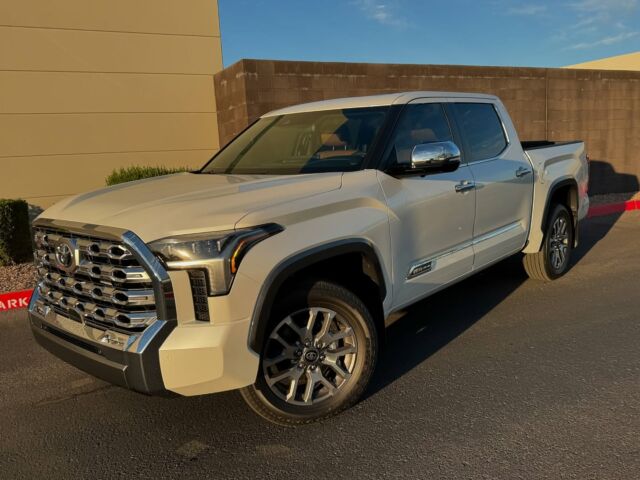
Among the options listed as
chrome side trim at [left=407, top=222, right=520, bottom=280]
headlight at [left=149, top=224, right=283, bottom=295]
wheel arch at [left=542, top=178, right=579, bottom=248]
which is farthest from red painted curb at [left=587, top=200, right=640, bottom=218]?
headlight at [left=149, top=224, right=283, bottom=295]

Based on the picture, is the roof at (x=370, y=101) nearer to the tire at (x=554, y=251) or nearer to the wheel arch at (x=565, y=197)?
the wheel arch at (x=565, y=197)

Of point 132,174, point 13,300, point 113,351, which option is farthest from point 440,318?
point 132,174

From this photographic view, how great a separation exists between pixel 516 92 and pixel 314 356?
33.2 ft

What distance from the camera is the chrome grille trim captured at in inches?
97.8

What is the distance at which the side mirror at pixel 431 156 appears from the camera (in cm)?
332

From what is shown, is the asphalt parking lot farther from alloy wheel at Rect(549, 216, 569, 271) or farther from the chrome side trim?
alloy wheel at Rect(549, 216, 569, 271)

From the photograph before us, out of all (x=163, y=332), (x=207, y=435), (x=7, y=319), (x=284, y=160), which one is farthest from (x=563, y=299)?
(x=7, y=319)

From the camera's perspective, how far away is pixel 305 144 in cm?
399

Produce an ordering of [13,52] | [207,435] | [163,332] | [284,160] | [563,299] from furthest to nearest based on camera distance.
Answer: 1. [13,52]
2. [563,299]
3. [284,160]
4. [207,435]
5. [163,332]

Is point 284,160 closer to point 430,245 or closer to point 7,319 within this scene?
point 430,245

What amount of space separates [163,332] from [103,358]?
1.34 ft

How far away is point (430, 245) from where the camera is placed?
370 cm

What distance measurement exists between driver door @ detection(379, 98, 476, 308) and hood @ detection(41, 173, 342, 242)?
523mm

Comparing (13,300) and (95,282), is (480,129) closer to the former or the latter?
(95,282)
